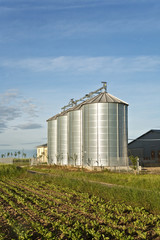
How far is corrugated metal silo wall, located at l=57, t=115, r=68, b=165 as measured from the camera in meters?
49.7

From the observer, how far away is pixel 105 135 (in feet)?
126

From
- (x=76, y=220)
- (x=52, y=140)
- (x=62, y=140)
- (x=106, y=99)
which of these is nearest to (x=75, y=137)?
(x=62, y=140)

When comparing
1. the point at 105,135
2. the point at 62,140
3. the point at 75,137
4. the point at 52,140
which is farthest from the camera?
the point at 52,140

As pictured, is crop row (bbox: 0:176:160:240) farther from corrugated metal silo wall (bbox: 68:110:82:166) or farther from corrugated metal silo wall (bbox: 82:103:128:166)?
corrugated metal silo wall (bbox: 68:110:82:166)

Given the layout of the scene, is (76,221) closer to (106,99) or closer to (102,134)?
(102,134)

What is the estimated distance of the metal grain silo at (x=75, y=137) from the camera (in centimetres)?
4325

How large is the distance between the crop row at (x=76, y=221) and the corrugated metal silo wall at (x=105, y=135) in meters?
23.0

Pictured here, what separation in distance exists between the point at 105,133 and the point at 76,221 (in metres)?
27.7

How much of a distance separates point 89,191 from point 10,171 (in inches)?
630

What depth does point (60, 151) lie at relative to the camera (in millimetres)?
51000

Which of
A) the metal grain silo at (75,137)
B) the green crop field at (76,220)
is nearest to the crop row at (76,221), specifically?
the green crop field at (76,220)

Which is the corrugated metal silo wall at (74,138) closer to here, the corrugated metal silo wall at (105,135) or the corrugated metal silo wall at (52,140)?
the corrugated metal silo wall at (105,135)

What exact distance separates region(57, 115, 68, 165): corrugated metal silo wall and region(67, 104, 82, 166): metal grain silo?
378cm

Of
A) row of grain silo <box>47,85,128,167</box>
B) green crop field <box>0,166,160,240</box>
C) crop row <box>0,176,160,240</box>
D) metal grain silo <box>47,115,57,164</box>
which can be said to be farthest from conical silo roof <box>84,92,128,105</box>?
crop row <box>0,176,160,240</box>
